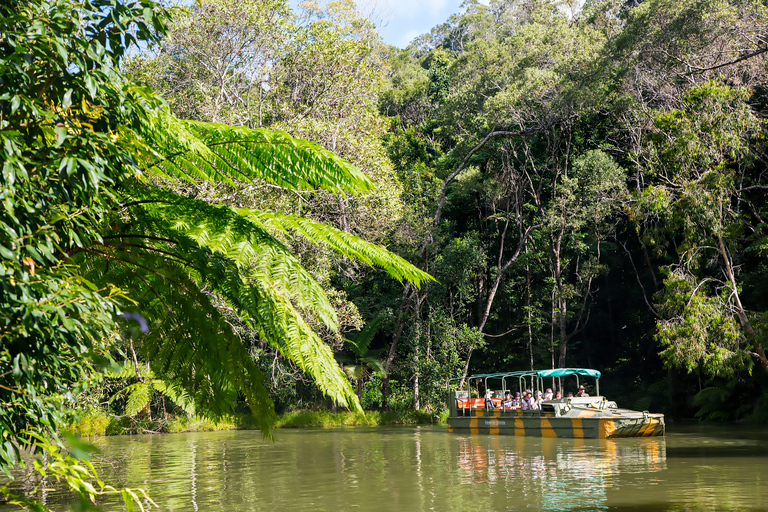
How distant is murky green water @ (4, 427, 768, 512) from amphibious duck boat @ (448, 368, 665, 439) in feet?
1.43

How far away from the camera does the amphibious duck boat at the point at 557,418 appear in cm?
1888

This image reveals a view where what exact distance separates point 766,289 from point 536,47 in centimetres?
1183

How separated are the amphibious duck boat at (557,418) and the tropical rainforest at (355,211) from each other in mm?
1908

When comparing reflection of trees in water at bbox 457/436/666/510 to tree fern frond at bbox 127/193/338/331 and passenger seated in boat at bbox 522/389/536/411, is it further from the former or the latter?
tree fern frond at bbox 127/193/338/331

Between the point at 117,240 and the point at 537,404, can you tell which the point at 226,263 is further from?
the point at 537,404

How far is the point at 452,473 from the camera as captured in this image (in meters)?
13.4

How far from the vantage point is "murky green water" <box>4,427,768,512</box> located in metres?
10.1

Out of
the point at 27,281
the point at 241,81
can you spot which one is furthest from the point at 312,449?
the point at 27,281

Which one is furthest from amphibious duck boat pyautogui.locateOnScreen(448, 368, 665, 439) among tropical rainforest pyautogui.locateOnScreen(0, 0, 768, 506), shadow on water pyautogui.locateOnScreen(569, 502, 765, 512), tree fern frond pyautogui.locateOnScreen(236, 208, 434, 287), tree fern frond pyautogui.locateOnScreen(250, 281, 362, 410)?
tree fern frond pyautogui.locateOnScreen(250, 281, 362, 410)

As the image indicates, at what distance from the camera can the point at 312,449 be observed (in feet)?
60.8

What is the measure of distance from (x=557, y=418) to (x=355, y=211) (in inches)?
303

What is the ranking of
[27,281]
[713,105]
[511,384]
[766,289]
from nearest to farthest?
1. [27,281]
2. [713,105]
3. [766,289]
4. [511,384]

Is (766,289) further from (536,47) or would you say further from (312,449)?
(312,449)

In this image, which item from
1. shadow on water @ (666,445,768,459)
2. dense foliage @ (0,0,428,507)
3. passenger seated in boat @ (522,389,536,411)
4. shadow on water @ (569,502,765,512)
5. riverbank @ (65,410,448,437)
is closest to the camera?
dense foliage @ (0,0,428,507)
